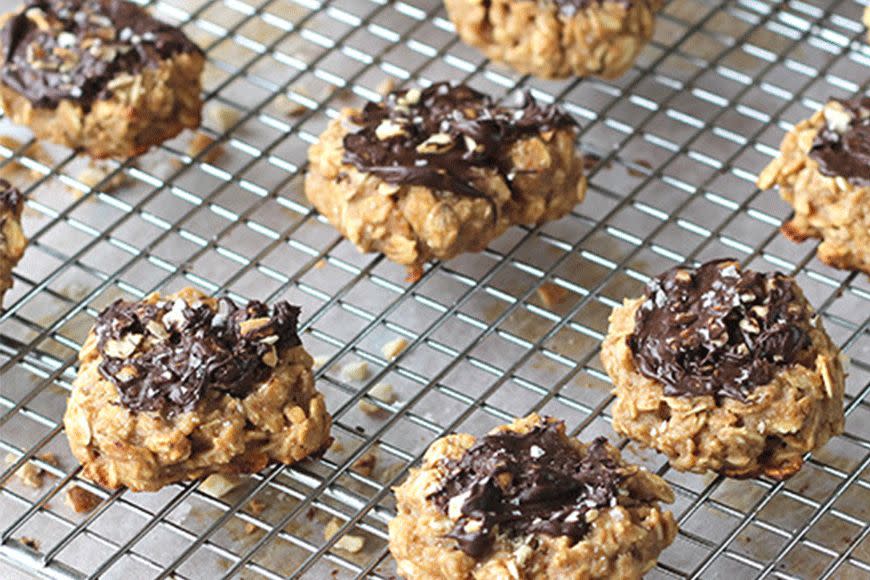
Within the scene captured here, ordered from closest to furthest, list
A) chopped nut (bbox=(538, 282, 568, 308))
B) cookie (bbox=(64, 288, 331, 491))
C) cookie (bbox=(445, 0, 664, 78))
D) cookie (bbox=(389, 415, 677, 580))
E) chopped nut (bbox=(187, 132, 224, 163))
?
cookie (bbox=(389, 415, 677, 580)) → cookie (bbox=(64, 288, 331, 491)) → chopped nut (bbox=(538, 282, 568, 308)) → cookie (bbox=(445, 0, 664, 78)) → chopped nut (bbox=(187, 132, 224, 163))

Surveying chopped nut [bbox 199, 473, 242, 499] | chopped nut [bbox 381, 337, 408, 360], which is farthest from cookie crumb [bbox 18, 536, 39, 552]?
chopped nut [bbox 381, 337, 408, 360]

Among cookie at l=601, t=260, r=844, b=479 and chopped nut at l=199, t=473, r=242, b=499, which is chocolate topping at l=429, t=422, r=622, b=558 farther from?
chopped nut at l=199, t=473, r=242, b=499

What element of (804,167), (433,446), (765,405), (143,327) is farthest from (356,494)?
(804,167)

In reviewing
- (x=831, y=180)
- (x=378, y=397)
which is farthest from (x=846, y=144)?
(x=378, y=397)

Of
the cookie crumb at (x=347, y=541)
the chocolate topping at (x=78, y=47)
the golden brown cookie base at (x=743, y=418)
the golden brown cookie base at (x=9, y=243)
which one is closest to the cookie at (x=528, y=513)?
the golden brown cookie base at (x=743, y=418)

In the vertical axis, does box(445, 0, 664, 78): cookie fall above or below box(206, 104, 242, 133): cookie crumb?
above

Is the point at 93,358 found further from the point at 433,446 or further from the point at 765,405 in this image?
the point at 765,405

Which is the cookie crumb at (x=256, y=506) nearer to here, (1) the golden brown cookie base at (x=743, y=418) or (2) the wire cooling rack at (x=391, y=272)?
(2) the wire cooling rack at (x=391, y=272)
